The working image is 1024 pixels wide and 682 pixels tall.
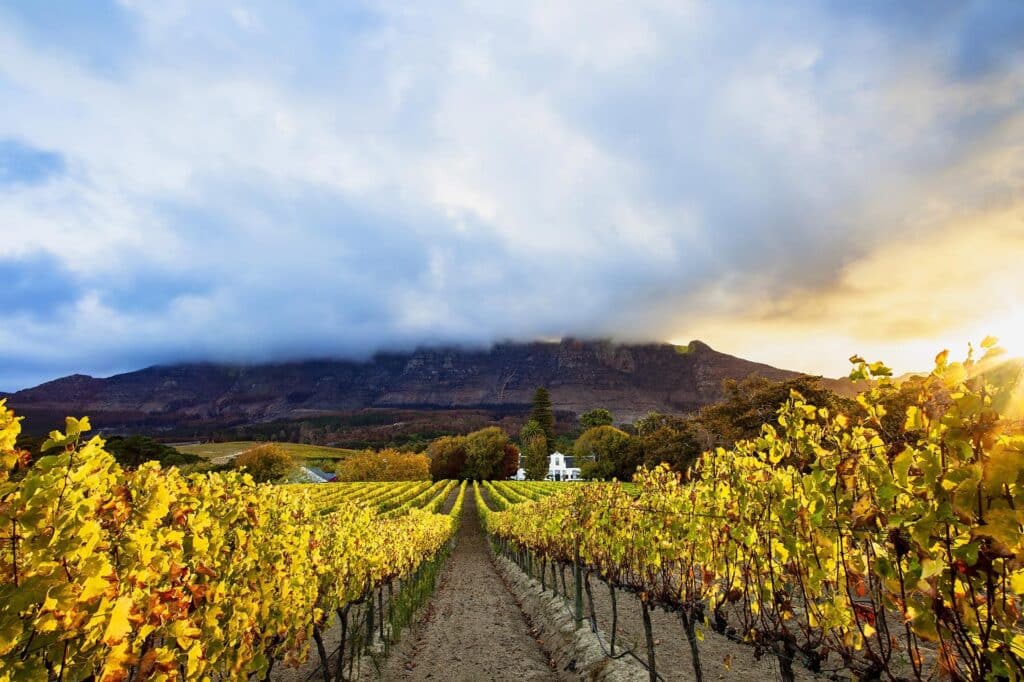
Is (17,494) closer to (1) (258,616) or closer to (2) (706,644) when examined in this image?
(1) (258,616)

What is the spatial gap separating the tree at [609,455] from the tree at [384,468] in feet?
101

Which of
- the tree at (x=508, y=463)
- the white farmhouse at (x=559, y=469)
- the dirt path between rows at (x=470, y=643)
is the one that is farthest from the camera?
the white farmhouse at (x=559, y=469)

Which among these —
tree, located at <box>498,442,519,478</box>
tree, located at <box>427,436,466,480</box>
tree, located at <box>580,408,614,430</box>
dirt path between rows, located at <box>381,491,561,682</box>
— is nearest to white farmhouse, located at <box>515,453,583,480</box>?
tree, located at <box>580,408,614,430</box>

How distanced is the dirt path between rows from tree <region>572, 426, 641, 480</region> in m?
49.6

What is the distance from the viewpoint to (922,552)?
2.28 metres

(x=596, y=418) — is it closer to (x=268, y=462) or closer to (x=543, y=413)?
(x=543, y=413)

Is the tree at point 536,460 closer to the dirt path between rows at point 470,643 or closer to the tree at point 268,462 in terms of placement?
the tree at point 268,462

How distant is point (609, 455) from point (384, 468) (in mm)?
40230

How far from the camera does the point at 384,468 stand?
88812 mm

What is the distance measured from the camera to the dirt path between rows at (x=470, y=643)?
1038cm

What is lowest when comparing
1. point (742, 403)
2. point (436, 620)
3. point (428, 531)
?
point (436, 620)

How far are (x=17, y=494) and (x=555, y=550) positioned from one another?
13.9 m

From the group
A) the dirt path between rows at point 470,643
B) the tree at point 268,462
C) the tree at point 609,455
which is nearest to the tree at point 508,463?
the tree at point 609,455

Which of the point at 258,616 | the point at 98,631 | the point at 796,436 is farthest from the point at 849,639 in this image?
the point at 258,616
